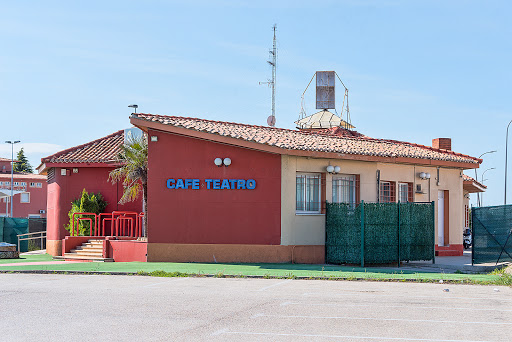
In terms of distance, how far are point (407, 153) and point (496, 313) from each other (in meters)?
14.2

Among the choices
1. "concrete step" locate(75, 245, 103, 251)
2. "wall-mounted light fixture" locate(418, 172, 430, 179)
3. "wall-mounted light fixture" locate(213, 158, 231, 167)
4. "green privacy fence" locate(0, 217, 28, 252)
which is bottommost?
"concrete step" locate(75, 245, 103, 251)

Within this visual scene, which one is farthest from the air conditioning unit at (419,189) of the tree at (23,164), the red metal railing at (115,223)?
the tree at (23,164)

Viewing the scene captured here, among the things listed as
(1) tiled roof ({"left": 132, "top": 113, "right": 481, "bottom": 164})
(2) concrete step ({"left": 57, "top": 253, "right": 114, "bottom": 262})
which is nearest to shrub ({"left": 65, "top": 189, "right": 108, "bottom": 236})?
(2) concrete step ({"left": 57, "top": 253, "right": 114, "bottom": 262})

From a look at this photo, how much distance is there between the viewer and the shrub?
27.0 metres

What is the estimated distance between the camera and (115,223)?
27.2 meters

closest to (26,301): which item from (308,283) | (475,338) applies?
(308,283)

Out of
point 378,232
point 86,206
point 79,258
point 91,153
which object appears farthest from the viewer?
point 91,153

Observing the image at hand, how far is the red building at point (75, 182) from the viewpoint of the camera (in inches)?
1096

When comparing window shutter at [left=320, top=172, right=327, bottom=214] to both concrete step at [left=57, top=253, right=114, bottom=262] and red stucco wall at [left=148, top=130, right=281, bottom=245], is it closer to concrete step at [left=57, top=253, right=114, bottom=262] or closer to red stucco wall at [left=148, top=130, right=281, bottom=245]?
red stucco wall at [left=148, top=130, right=281, bottom=245]

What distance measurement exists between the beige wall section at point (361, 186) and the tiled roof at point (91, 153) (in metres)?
9.81

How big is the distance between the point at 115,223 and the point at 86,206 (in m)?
1.45

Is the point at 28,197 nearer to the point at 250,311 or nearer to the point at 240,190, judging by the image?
the point at 240,190

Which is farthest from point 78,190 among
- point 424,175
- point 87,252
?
point 424,175

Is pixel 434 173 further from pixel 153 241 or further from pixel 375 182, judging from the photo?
pixel 153 241
